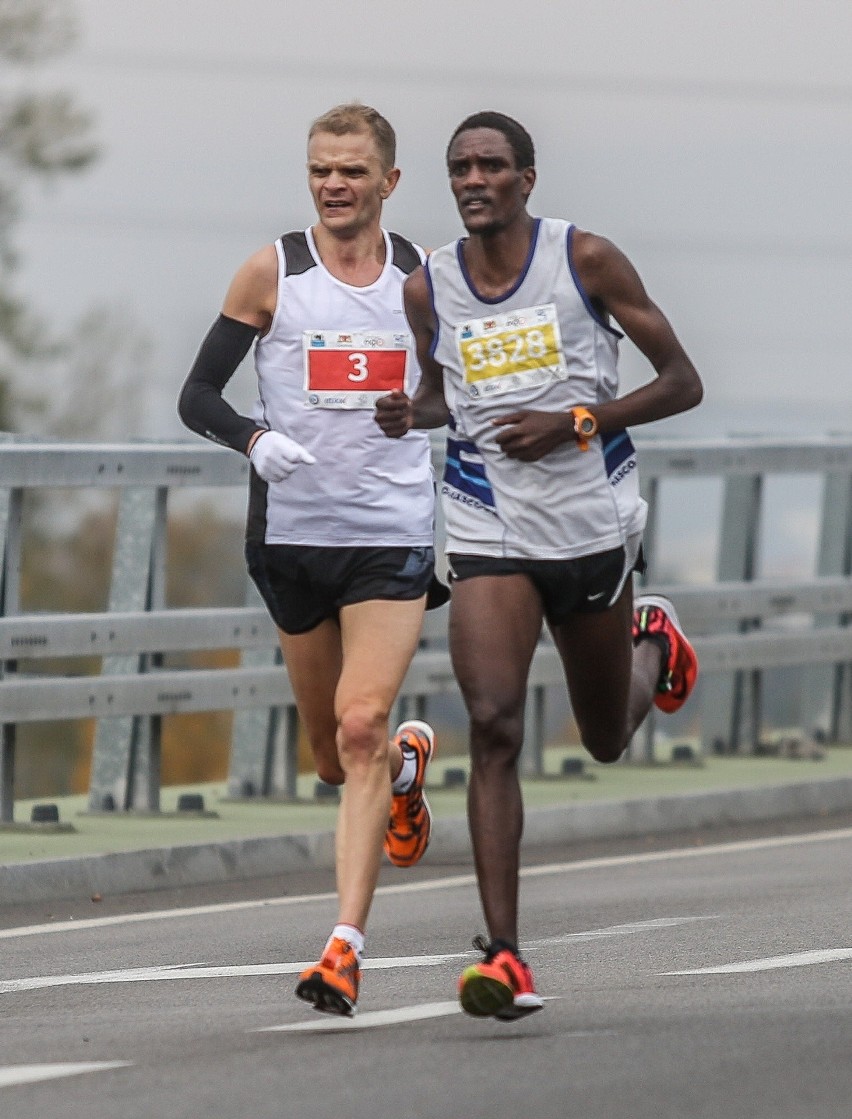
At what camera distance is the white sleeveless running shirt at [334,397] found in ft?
26.0

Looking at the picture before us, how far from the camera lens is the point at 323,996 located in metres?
6.86

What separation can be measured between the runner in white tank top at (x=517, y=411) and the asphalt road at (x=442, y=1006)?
572 millimetres

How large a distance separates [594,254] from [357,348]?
2.63 ft

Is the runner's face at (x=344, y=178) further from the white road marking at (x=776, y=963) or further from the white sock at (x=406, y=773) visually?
the white road marking at (x=776, y=963)

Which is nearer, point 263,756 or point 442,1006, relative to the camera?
point 442,1006

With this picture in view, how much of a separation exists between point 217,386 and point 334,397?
392 mm

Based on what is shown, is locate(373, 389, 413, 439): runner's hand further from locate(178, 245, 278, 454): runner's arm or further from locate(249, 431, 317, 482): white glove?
locate(178, 245, 278, 454): runner's arm

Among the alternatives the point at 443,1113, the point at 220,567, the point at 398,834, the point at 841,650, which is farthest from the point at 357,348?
the point at 220,567

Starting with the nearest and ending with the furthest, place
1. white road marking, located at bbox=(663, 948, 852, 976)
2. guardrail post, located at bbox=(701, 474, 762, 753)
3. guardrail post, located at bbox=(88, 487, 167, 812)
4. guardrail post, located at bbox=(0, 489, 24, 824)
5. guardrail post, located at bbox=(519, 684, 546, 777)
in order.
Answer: white road marking, located at bbox=(663, 948, 852, 976) → guardrail post, located at bbox=(0, 489, 24, 824) → guardrail post, located at bbox=(88, 487, 167, 812) → guardrail post, located at bbox=(519, 684, 546, 777) → guardrail post, located at bbox=(701, 474, 762, 753)

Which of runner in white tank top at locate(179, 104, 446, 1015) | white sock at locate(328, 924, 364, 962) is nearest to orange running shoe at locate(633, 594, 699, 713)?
runner in white tank top at locate(179, 104, 446, 1015)

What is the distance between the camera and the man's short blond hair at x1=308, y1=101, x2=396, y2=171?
8.03 metres

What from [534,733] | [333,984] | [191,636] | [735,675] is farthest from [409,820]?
[735,675]

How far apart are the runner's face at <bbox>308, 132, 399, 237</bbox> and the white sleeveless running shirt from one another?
0.39 feet

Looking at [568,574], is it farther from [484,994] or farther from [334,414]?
[484,994]
